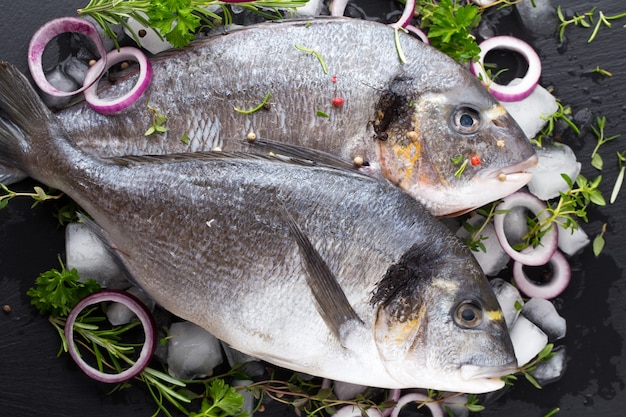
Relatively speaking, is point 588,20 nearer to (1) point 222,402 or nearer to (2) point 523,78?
(2) point 523,78

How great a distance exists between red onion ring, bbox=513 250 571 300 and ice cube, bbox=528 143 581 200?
24cm

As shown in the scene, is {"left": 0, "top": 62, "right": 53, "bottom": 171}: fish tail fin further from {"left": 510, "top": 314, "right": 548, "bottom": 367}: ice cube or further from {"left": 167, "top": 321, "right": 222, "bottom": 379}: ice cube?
{"left": 510, "top": 314, "right": 548, "bottom": 367}: ice cube

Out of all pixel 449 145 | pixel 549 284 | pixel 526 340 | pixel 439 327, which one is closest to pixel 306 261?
pixel 439 327

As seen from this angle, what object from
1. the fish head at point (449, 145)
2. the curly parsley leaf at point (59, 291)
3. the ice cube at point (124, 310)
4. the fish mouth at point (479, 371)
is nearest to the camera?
the fish mouth at point (479, 371)

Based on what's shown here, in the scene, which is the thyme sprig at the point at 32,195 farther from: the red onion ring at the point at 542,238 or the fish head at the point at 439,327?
the red onion ring at the point at 542,238

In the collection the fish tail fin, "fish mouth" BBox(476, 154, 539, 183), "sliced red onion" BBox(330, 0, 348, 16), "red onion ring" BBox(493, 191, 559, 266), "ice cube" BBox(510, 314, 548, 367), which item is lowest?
"ice cube" BBox(510, 314, 548, 367)

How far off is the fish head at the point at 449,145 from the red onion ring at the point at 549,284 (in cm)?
47

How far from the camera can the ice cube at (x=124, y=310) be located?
8.31 ft

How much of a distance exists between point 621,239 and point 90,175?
1882 millimetres

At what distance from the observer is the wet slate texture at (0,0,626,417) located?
2574 mm

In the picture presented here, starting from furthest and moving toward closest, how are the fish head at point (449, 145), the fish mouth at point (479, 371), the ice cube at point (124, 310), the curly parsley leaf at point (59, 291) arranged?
the ice cube at point (124, 310)
the curly parsley leaf at point (59, 291)
the fish head at point (449, 145)
the fish mouth at point (479, 371)

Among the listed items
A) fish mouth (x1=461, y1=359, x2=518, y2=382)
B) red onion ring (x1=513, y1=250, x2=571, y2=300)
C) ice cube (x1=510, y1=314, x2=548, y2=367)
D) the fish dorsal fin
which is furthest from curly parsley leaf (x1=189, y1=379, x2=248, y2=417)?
red onion ring (x1=513, y1=250, x2=571, y2=300)

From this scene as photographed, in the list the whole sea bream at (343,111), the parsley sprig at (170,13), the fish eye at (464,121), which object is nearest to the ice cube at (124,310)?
the whole sea bream at (343,111)

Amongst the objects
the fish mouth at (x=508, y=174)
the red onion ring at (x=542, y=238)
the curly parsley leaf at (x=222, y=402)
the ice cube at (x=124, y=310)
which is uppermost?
the fish mouth at (x=508, y=174)
